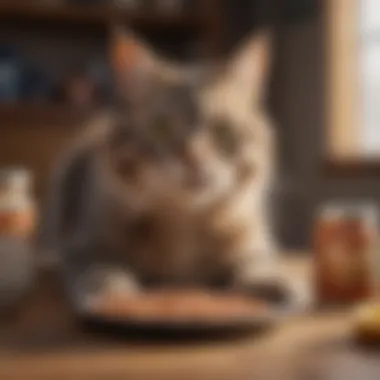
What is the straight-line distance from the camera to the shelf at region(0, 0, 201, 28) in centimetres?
277

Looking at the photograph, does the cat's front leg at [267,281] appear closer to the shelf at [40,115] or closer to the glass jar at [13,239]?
the glass jar at [13,239]

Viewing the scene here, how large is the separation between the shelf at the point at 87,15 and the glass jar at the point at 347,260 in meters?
1.85

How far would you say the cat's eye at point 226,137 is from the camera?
128 centimetres

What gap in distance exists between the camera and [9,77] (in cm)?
279

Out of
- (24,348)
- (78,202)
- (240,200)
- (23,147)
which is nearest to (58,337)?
(24,348)

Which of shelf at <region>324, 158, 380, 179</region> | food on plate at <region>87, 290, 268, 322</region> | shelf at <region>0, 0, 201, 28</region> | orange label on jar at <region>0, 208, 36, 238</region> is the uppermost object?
shelf at <region>0, 0, 201, 28</region>

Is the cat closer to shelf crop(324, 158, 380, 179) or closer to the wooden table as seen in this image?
the wooden table

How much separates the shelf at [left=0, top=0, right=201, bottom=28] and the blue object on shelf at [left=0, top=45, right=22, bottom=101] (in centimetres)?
14

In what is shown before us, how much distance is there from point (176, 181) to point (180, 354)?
418mm

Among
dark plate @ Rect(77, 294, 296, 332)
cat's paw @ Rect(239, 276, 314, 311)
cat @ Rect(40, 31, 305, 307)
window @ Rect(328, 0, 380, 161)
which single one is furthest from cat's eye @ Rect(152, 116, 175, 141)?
window @ Rect(328, 0, 380, 161)

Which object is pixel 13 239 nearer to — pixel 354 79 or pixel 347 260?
pixel 347 260

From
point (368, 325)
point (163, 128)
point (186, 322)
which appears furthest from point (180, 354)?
point (163, 128)

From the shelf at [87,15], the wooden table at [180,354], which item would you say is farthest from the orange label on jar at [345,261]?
the shelf at [87,15]

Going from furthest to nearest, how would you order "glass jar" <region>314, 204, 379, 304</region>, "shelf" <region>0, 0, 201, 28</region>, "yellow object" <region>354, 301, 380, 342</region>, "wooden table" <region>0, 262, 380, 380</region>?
1. "shelf" <region>0, 0, 201, 28</region>
2. "glass jar" <region>314, 204, 379, 304</region>
3. "yellow object" <region>354, 301, 380, 342</region>
4. "wooden table" <region>0, 262, 380, 380</region>
